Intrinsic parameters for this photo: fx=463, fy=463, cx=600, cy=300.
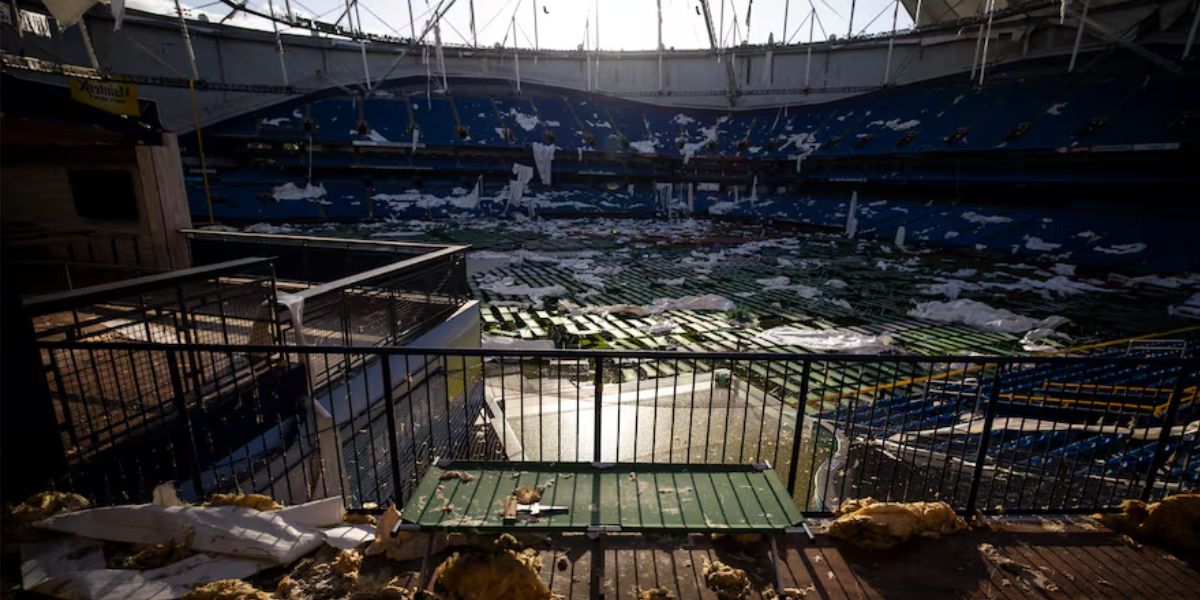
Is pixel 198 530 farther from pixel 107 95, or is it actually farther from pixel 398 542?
pixel 107 95

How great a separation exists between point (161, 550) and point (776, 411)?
8360 mm

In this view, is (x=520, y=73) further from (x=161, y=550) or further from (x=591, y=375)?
(x=161, y=550)

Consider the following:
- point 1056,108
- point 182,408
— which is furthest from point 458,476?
point 1056,108

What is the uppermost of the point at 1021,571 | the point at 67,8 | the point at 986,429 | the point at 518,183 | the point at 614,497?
the point at 67,8

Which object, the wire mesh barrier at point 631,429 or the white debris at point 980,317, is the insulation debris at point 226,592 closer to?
the wire mesh barrier at point 631,429

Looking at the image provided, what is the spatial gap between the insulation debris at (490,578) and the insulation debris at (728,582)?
104cm

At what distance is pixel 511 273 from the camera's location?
1881 cm

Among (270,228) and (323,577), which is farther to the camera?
(270,228)

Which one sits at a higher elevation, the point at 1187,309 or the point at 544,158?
the point at 544,158

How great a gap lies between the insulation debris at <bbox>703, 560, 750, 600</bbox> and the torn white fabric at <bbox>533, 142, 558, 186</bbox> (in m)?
38.0

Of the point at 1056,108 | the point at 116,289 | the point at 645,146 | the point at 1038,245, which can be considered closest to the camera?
the point at 116,289

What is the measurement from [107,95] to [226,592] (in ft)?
26.5

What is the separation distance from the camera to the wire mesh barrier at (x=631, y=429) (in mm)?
3820

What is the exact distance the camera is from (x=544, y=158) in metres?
38.3
